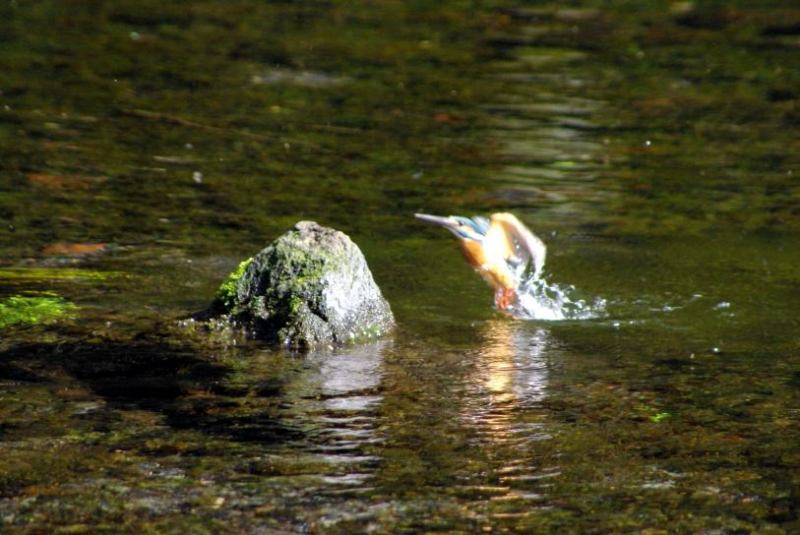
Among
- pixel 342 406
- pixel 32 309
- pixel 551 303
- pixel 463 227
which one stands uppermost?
pixel 463 227

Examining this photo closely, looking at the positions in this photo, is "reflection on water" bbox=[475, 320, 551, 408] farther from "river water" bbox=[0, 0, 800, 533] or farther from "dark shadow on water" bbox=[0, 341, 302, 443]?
"dark shadow on water" bbox=[0, 341, 302, 443]

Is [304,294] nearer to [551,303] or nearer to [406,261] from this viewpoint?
[551,303]

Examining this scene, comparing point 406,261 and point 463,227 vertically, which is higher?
point 463,227

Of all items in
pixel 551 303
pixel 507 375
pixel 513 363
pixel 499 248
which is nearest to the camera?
pixel 507 375

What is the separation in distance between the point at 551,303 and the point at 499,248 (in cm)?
43

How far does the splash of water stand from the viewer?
7152 mm

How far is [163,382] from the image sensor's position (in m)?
5.68

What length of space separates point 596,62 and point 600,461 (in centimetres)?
936

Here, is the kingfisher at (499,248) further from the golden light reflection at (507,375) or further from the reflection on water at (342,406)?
the reflection on water at (342,406)

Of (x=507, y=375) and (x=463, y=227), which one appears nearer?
(x=507, y=375)

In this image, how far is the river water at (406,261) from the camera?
4.64 metres

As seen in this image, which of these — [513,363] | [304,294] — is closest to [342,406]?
[304,294]

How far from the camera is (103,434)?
5012 millimetres

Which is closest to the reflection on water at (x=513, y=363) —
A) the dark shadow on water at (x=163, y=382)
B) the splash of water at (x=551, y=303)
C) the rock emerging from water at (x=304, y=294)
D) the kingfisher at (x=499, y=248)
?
the splash of water at (x=551, y=303)
